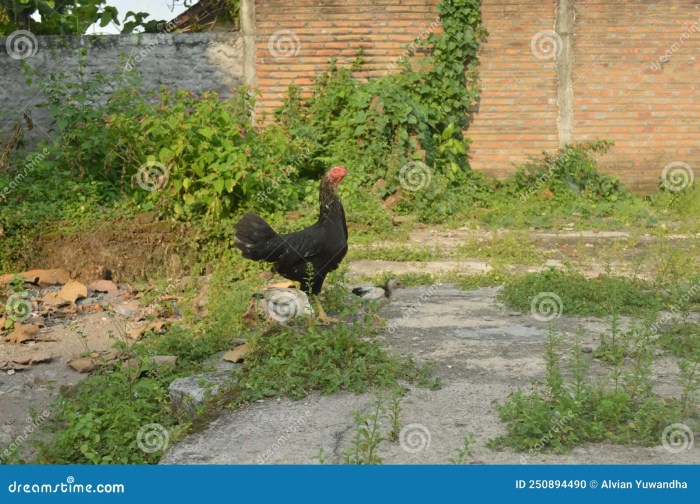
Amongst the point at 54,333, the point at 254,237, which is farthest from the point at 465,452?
the point at 54,333

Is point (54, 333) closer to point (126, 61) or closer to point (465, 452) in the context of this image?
point (465, 452)

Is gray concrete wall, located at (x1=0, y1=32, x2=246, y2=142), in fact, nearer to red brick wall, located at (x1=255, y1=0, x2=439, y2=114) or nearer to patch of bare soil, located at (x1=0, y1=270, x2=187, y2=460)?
red brick wall, located at (x1=255, y1=0, x2=439, y2=114)

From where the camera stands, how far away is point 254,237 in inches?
249

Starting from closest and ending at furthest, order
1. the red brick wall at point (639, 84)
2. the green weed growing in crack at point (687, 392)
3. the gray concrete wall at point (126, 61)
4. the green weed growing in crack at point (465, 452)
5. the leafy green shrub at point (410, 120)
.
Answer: the green weed growing in crack at point (465, 452)
the green weed growing in crack at point (687, 392)
the leafy green shrub at point (410, 120)
the gray concrete wall at point (126, 61)
the red brick wall at point (639, 84)

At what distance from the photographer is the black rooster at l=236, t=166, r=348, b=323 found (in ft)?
20.5

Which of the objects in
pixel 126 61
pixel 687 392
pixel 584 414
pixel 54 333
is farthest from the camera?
pixel 126 61

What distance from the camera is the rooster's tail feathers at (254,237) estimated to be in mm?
6301

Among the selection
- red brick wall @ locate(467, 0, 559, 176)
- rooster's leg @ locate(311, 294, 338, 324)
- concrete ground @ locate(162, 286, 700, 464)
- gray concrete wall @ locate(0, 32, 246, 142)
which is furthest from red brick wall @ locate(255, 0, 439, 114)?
concrete ground @ locate(162, 286, 700, 464)

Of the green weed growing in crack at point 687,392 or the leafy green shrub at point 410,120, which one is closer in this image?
the green weed growing in crack at point 687,392

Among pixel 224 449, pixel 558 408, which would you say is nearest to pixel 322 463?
pixel 224 449

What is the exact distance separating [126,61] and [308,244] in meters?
6.09

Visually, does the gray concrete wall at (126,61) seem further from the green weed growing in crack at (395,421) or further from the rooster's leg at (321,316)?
the green weed growing in crack at (395,421)

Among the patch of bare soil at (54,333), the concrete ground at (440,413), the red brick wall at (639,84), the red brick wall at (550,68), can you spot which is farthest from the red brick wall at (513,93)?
the concrete ground at (440,413)

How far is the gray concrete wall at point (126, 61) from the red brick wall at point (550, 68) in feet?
2.01
